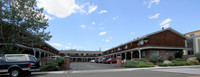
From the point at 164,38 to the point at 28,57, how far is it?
27.1 meters

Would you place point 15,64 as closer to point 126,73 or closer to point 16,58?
point 16,58

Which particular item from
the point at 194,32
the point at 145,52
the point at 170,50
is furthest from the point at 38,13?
the point at 194,32

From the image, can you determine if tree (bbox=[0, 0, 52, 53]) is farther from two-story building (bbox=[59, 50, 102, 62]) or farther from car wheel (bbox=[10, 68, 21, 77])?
two-story building (bbox=[59, 50, 102, 62])

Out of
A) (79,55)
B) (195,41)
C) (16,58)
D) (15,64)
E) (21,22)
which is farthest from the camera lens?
(79,55)

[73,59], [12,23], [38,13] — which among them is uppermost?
[38,13]

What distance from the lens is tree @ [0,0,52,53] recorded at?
16719 millimetres

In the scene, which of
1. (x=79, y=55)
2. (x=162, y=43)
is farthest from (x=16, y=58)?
Result: (x=79, y=55)

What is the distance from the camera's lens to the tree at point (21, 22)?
16719 millimetres

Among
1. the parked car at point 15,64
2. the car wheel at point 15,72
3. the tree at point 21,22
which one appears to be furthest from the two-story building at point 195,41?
the car wheel at point 15,72

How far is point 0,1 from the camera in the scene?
54.3ft

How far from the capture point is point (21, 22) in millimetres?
17359

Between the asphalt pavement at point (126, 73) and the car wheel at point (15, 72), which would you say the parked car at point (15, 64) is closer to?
the car wheel at point (15, 72)

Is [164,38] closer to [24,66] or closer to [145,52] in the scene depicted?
[145,52]

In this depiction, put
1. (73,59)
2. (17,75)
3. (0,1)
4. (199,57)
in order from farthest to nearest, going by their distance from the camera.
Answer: (73,59)
(199,57)
(0,1)
(17,75)
